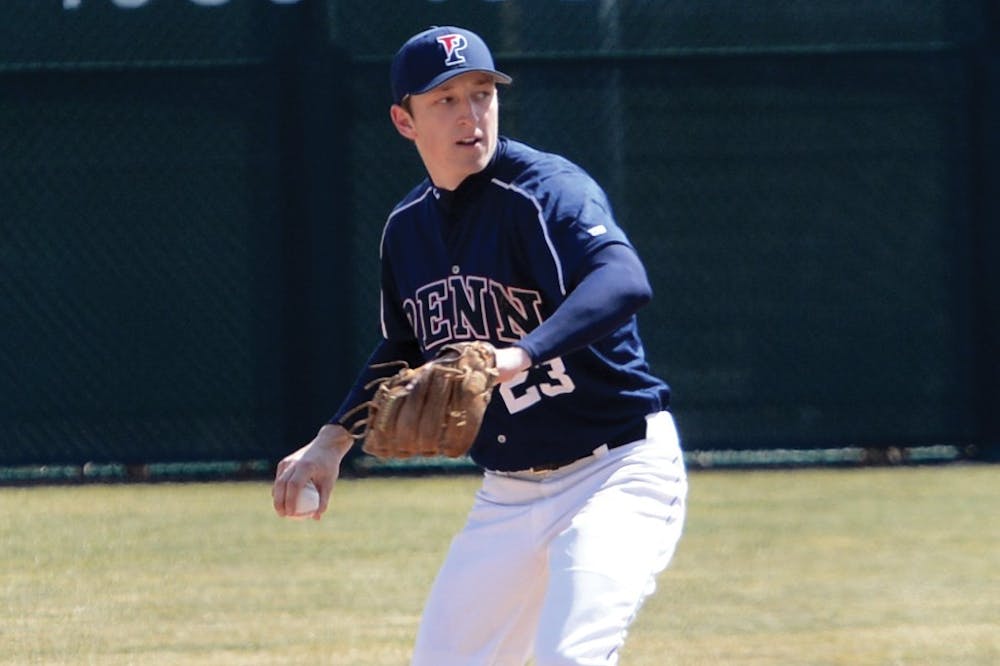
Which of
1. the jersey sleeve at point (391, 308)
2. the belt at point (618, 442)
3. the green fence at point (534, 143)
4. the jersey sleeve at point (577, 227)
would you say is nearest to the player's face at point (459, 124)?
the jersey sleeve at point (577, 227)

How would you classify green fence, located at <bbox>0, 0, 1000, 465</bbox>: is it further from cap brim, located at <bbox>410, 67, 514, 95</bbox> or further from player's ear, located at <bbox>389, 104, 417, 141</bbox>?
cap brim, located at <bbox>410, 67, 514, 95</bbox>

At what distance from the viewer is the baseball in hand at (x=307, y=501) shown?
3.67 meters

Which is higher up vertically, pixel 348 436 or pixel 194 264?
pixel 348 436

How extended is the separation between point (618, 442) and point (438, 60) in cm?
86

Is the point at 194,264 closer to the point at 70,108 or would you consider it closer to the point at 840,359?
the point at 70,108

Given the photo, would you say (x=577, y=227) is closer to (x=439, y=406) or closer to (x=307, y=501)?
(x=439, y=406)

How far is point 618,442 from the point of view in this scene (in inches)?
145

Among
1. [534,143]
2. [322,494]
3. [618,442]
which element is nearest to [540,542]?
[618,442]

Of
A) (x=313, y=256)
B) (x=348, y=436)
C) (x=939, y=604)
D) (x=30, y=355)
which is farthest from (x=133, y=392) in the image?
(x=348, y=436)

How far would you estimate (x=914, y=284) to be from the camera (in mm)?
8812

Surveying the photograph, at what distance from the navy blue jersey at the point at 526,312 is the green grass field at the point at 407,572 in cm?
163

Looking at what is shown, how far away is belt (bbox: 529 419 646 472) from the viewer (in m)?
3.68

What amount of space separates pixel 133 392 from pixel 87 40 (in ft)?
5.60

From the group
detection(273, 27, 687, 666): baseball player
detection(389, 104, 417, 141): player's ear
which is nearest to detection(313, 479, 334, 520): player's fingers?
detection(273, 27, 687, 666): baseball player
